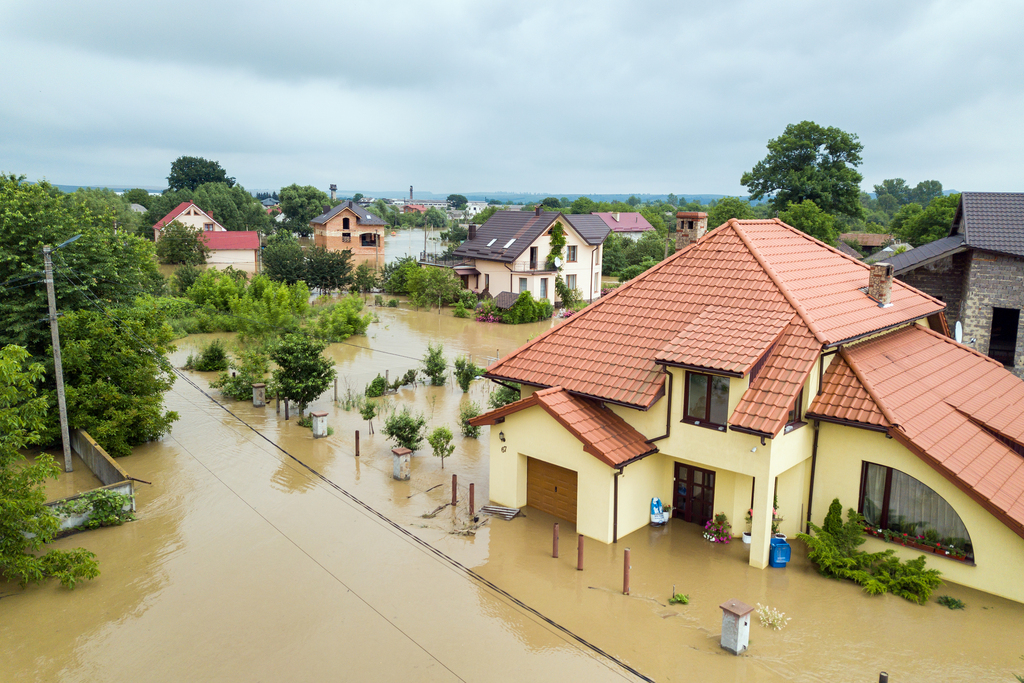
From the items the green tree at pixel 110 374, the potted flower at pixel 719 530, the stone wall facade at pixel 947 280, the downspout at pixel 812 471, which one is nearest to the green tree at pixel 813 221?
the stone wall facade at pixel 947 280

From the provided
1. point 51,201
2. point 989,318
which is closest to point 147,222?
point 51,201

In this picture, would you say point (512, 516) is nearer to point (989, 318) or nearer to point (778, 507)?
point (778, 507)

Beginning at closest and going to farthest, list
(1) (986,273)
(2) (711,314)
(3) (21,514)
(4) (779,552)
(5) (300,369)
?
(3) (21,514) → (4) (779,552) → (2) (711,314) → (5) (300,369) → (1) (986,273)

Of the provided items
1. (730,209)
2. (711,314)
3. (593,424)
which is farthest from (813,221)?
(593,424)

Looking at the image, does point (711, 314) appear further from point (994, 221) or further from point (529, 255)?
point (529, 255)

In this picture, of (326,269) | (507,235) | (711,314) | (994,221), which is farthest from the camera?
(326,269)

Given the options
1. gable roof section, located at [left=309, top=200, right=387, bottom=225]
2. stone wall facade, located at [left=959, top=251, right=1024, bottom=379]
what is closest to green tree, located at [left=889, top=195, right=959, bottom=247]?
stone wall facade, located at [left=959, top=251, right=1024, bottom=379]

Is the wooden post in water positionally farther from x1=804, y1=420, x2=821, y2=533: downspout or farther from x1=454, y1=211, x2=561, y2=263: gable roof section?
x1=454, y1=211, x2=561, y2=263: gable roof section
